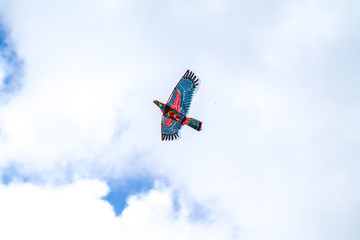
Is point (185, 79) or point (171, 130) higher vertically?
point (185, 79)

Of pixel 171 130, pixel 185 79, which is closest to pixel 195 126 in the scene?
pixel 171 130

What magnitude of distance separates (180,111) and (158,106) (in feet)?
17.5

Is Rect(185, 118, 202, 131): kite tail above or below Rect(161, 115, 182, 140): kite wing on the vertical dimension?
above

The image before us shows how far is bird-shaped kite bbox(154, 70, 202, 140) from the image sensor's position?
76500 millimetres

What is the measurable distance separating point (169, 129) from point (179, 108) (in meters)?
6.83

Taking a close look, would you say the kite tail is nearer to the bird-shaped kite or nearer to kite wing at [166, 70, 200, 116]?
the bird-shaped kite

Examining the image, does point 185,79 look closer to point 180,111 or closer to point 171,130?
point 180,111

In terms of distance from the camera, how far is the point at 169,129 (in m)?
82.2

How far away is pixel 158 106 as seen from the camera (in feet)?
262

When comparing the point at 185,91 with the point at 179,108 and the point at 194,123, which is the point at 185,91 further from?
the point at 194,123

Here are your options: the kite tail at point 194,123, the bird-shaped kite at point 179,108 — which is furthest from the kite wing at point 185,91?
the kite tail at point 194,123

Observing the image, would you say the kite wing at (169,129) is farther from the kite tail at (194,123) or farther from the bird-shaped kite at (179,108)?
the kite tail at (194,123)

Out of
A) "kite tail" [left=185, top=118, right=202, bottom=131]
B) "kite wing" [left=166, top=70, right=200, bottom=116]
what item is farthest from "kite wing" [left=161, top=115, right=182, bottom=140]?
"kite wing" [left=166, top=70, right=200, bottom=116]

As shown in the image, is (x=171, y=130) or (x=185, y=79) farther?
(x=171, y=130)
